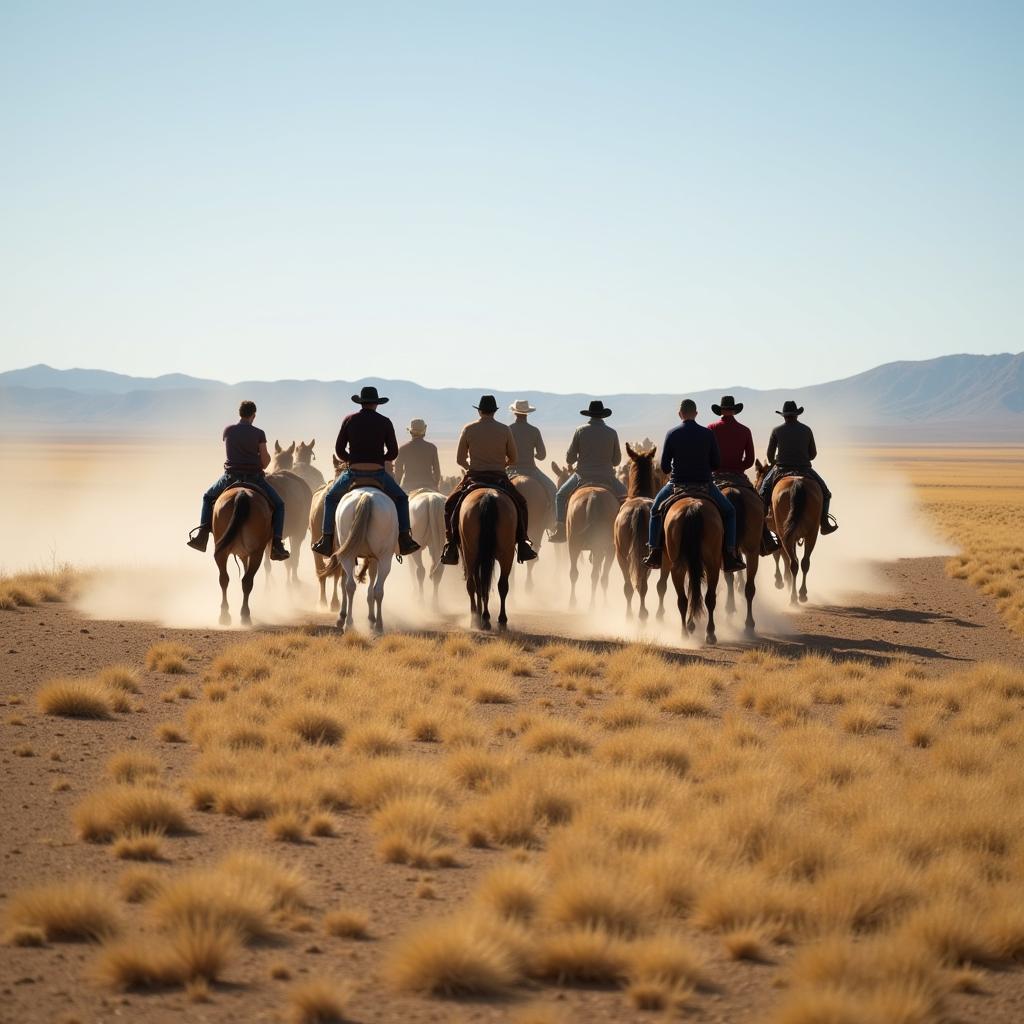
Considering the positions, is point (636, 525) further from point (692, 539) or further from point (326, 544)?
point (326, 544)

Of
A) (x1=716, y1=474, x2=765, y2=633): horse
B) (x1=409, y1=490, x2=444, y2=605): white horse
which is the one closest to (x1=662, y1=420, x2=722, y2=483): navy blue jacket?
(x1=716, y1=474, x2=765, y2=633): horse

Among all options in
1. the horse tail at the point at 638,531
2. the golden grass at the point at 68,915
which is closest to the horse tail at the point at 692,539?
the horse tail at the point at 638,531

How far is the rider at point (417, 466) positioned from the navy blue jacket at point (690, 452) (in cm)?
540

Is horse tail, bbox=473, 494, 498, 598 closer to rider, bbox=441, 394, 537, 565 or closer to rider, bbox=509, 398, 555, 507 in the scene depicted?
rider, bbox=441, 394, 537, 565

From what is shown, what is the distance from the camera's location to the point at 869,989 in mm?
5711

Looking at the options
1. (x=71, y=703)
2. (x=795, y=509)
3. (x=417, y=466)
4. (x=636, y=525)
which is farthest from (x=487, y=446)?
(x=71, y=703)

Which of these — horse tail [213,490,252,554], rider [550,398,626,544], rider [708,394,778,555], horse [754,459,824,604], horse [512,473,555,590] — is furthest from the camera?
horse [512,473,555,590]

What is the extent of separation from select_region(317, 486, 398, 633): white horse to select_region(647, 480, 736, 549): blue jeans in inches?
125

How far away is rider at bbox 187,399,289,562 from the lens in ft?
57.9

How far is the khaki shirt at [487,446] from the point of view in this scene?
57.3 feet

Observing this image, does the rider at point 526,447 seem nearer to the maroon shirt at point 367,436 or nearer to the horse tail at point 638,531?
the horse tail at point 638,531

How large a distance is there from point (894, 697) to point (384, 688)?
4927 mm

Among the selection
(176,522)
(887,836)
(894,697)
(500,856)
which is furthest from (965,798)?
(176,522)

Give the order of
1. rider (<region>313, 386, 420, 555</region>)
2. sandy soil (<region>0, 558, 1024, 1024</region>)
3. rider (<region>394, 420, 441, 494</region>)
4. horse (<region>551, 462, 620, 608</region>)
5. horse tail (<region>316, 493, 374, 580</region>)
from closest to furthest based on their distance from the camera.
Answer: sandy soil (<region>0, 558, 1024, 1024</region>) < horse tail (<region>316, 493, 374, 580</region>) < rider (<region>313, 386, 420, 555</region>) < horse (<region>551, 462, 620, 608</region>) < rider (<region>394, 420, 441, 494</region>)
